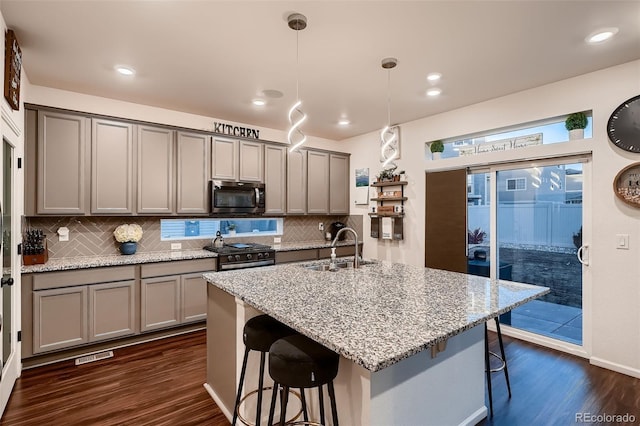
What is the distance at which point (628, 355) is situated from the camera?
2836 millimetres

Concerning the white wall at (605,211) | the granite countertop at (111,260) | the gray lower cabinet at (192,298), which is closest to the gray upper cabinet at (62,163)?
the granite countertop at (111,260)

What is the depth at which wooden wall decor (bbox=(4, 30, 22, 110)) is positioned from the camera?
225 cm

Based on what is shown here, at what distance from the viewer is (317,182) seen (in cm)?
525

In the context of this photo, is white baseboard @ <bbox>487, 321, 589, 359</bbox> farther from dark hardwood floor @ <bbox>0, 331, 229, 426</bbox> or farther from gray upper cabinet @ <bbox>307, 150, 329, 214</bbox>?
dark hardwood floor @ <bbox>0, 331, 229, 426</bbox>

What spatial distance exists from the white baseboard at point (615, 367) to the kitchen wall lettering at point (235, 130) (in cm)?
457

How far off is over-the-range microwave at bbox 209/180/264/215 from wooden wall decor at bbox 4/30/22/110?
6.57ft

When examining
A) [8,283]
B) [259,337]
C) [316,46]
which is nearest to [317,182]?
[316,46]

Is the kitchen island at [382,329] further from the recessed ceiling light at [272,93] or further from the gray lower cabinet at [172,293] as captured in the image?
the recessed ceiling light at [272,93]

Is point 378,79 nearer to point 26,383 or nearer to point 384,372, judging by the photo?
point 384,372

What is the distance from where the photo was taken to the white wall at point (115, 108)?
133 inches

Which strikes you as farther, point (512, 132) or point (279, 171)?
point (279, 171)

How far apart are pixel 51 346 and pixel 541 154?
5.09 m

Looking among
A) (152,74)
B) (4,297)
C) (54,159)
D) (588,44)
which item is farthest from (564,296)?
(54,159)

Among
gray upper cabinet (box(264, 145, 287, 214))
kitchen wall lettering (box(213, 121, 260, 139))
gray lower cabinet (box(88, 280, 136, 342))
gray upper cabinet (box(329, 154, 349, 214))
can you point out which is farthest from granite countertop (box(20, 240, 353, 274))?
gray upper cabinet (box(329, 154, 349, 214))
